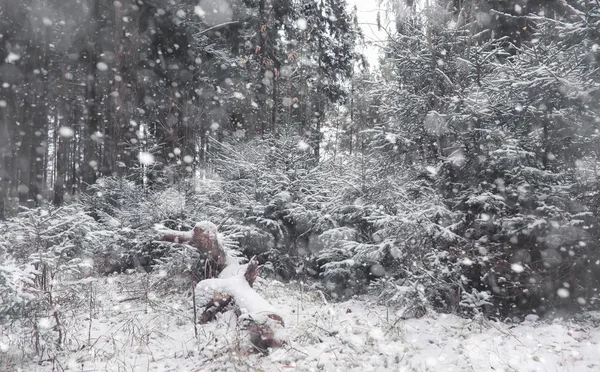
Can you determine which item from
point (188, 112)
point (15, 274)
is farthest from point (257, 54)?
point (15, 274)

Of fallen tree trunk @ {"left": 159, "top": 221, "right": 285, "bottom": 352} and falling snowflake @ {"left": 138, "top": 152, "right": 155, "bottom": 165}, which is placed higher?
falling snowflake @ {"left": 138, "top": 152, "right": 155, "bottom": 165}

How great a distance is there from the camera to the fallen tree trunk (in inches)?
155

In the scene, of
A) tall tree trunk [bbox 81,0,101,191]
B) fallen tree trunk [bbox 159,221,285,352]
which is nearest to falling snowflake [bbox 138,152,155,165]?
tall tree trunk [bbox 81,0,101,191]

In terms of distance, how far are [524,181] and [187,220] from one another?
6382 mm

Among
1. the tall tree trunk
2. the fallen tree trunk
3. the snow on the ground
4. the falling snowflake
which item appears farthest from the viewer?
the tall tree trunk

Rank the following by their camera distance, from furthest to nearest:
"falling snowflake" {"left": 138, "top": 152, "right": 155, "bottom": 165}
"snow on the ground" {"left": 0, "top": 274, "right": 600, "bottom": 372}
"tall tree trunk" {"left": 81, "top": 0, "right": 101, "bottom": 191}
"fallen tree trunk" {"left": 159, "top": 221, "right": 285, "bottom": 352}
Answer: "tall tree trunk" {"left": 81, "top": 0, "right": 101, "bottom": 191} → "falling snowflake" {"left": 138, "top": 152, "right": 155, "bottom": 165} → "fallen tree trunk" {"left": 159, "top": 221, "right": 285, "bottom": 352} → "snow on the ground" {"left": 0, "top": 274, "right": 600, "bottom": 372}

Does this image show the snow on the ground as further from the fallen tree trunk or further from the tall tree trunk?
the tall tree trunk

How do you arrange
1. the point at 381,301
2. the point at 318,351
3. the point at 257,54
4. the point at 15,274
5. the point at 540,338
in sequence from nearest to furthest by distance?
the point at 15,274 → the point at 318,351 → the point at 540,338 → the point at 381,301 → the point at 257,54

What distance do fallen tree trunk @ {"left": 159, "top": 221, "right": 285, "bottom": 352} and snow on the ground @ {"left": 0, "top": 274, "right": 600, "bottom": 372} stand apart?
155 mm

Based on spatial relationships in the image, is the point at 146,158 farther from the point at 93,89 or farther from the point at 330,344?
the point at 330,344

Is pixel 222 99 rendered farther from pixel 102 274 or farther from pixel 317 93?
pixel 102 274

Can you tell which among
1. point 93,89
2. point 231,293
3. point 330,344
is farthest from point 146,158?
point 330,344

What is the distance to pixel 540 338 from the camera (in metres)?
4.29

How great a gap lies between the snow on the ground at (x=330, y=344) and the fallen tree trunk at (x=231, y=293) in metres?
0.16
